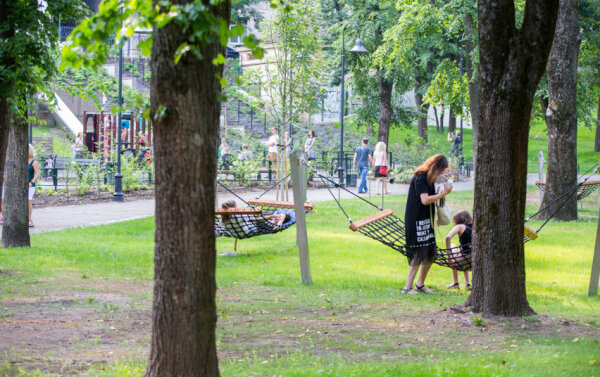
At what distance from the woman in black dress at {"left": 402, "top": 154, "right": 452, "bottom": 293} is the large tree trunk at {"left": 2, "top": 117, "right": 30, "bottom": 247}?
630 centimetres

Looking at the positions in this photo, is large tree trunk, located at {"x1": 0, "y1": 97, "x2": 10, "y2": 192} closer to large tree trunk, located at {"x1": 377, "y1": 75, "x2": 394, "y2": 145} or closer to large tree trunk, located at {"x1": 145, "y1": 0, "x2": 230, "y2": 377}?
Result: large tree trunk, located at {"x1": 145, "y1": 0, "x2": 230, "y2": 377}

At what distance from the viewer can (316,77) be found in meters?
20.1

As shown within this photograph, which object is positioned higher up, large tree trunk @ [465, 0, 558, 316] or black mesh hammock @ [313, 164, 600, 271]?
large tree trunk @ [465, 0, 558, 316]

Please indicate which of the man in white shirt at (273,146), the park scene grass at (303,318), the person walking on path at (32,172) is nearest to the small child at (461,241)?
the park scene grass at (303,318)

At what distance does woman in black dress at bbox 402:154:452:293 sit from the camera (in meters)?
8.65

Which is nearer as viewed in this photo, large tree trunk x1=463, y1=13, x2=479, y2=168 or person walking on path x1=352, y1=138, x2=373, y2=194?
large tree trunk x1=463, y1=13, x2=479, y2=168

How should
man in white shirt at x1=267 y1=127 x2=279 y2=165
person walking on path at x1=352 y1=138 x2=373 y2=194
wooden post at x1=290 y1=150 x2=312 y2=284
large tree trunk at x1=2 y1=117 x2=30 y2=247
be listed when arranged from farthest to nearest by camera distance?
1. man in white shirt at x1=267 y1=127 x2=279 y2=165
2. person walking on path at x1=352 y1=138 x2=373 y2=194
3. large tree trunk at x1=2 y1=117 x2=30 y2=247
4. wooden post at x1=290 y1=150 x2=312 y2=284

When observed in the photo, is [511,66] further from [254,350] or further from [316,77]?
[316,77]

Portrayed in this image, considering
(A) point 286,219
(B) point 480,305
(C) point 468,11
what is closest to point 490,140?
(B) point 480,305

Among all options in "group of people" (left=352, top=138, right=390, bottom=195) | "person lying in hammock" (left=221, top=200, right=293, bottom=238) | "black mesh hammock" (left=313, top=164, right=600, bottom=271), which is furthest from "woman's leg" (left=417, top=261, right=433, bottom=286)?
"group of people" (left=352, top=138, right=390, bottom=195)

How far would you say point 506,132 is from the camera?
706 centimetres

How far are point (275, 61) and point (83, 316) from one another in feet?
46.4

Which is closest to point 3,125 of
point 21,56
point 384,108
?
point 21,56

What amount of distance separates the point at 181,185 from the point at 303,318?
3.68 meters
